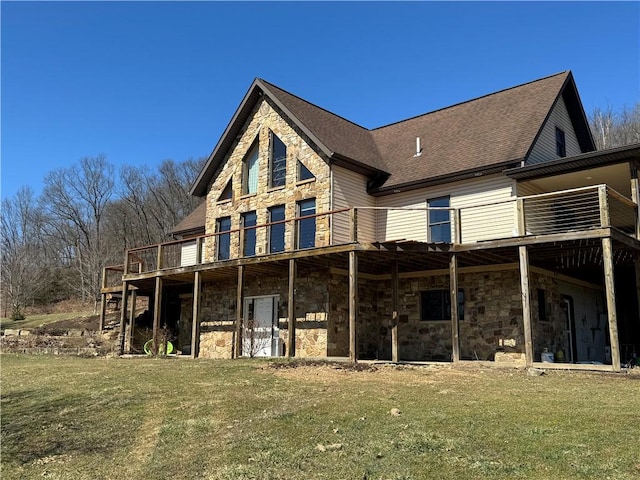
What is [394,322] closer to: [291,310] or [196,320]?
[291,310]

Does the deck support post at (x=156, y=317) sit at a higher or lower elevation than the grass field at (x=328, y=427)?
higher

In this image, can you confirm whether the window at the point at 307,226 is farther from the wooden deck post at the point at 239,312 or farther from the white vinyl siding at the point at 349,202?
the wooden deck post at the point at 239,312

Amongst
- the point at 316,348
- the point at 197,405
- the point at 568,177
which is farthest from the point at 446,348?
the point at 197,405

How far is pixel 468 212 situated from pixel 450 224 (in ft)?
2.17

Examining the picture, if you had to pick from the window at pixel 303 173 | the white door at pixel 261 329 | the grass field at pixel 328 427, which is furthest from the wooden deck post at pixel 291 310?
the window at pixel 303 173

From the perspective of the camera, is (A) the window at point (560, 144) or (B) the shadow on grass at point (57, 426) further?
(A) the window at point (560, 144)

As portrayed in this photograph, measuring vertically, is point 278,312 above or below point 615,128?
below

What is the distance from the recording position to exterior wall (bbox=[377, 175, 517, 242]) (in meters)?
16.8

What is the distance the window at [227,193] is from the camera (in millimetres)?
22333

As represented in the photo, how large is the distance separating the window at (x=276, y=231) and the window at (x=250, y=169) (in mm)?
1650

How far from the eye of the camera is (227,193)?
73.8ft

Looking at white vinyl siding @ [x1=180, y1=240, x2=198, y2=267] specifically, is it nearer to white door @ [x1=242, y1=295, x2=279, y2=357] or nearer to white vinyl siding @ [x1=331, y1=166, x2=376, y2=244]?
white door @ [x1=242, y1=295, x2=279, y2=357]

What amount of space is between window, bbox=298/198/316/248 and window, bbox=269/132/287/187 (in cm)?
155

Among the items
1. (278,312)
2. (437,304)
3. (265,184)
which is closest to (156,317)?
(278,312)
